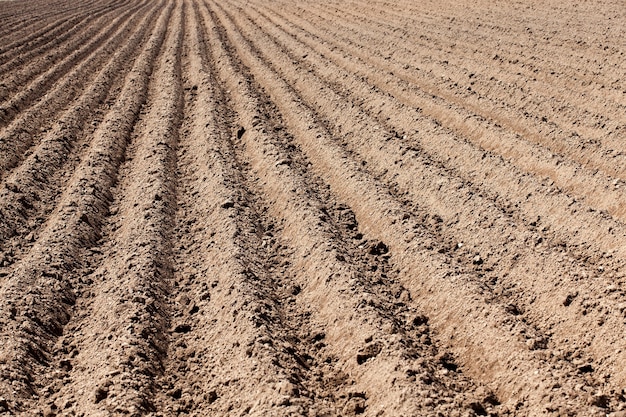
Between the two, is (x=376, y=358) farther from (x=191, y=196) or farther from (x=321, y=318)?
(x=191, y=196)

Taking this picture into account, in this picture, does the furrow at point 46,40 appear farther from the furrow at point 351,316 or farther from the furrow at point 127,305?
the furrow at point 351,316

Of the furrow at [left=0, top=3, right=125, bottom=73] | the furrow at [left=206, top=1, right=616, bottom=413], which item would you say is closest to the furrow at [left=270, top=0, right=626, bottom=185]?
the furrow at [left=206, top=1, right=616, bottom=413]

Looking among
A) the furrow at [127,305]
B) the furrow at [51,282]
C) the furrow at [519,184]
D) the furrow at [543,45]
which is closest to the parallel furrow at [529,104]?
the furrow at [543,45]

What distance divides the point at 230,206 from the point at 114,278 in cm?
136

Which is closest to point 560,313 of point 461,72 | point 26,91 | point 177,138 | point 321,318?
point 321,318

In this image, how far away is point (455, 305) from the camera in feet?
13.3

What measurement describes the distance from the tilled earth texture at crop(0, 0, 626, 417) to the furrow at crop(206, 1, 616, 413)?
15 millimetres

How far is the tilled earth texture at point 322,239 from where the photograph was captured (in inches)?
136

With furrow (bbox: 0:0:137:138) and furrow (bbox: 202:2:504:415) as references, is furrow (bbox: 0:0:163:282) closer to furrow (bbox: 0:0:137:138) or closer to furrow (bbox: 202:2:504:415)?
furrow (bbox: 0:0:137:138)

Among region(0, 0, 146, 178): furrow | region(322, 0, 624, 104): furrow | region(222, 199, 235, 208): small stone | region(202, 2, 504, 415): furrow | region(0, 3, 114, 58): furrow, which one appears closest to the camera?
region(202, 2, 504, 415): furrow

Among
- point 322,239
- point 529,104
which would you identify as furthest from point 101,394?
point 529,104

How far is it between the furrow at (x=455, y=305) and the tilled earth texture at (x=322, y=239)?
2 cm

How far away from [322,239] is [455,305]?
1.27m

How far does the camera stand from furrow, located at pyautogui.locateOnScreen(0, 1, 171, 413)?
3595mm
